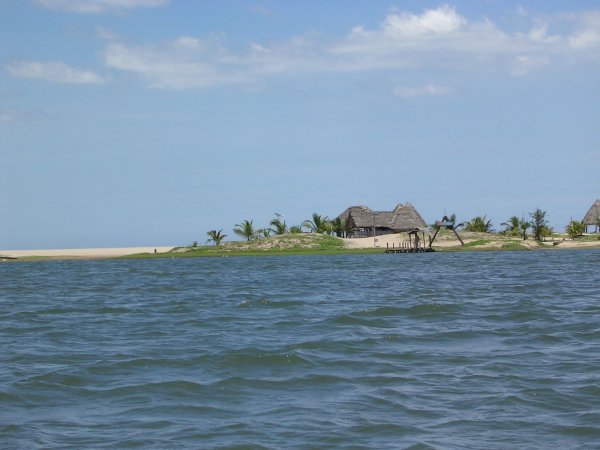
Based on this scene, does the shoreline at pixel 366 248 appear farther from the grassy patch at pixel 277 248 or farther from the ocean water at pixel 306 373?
the ocean water at pixel 306 373

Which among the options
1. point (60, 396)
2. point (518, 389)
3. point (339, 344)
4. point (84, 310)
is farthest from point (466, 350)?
point (84, 310)

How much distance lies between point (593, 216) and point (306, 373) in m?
90.2

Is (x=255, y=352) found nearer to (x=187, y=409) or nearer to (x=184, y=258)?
(x=187, y=409)

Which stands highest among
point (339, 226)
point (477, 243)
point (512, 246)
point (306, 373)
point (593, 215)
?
point (593, 215)

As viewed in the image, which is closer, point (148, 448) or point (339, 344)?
point (148, 448)

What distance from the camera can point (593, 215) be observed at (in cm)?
9775

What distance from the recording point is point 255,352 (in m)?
16.4

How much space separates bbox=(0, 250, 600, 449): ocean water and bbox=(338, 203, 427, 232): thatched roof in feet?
210

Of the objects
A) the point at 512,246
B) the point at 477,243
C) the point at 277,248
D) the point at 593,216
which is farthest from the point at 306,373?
the point at 593,216

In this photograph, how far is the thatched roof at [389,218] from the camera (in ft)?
306

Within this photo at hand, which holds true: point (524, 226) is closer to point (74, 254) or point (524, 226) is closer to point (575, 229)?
point (575, 229)

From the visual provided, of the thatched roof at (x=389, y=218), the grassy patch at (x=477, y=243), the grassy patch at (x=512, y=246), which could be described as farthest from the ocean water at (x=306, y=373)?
the thatched roof at (x=389, y=218)

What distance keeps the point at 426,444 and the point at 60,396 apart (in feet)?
19.6

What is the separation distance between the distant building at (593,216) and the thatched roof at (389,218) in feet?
63.6
